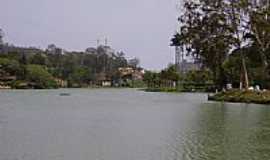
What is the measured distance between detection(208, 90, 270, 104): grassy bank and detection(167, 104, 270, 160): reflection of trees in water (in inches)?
627

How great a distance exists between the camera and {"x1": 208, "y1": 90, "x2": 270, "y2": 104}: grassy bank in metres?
36.1

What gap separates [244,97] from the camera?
126 feet

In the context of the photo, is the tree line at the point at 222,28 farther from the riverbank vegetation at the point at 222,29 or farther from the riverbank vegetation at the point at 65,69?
the riverbank vegetation at the point at 65,69

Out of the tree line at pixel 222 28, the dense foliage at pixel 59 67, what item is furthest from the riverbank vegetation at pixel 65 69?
the tree line at pixel 222 28

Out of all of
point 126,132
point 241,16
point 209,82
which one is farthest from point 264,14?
point 209,82

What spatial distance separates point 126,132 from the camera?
16.6 m

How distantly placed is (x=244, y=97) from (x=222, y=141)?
81.4 ft

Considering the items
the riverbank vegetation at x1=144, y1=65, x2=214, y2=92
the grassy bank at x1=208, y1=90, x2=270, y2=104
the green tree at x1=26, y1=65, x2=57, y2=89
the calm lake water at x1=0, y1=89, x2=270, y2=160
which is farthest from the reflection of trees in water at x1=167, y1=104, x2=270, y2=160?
the green tree at x1=26, y1=65, x2=57, y2=89

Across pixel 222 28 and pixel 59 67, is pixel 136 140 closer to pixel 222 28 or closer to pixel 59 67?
pixel 222 28

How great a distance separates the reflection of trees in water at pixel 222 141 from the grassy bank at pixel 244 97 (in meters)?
15.9

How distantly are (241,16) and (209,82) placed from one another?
1571 inches

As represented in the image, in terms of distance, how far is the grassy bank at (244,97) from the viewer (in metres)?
36.1

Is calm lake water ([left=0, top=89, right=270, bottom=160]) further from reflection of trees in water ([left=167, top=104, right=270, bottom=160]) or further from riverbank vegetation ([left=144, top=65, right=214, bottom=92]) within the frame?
riverbank vegetation ([left=144, top=65, right=214, bottom=92])

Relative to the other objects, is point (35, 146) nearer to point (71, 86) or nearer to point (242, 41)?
point (242, 41)
